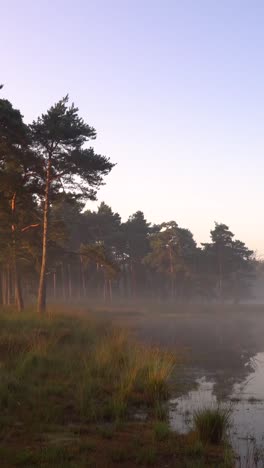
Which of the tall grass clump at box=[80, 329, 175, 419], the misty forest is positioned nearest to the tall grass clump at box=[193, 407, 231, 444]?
the misty forest

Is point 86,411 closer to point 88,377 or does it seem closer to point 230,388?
point 88,377

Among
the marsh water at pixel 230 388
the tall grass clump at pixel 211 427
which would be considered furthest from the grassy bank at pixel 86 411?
the marsh water at pixel 230 388

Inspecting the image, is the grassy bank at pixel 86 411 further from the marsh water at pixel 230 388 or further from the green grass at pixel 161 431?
the marsh water at pixel 230 388

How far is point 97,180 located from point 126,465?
83.8ft

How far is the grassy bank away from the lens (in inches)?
271

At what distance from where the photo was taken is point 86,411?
9.41m

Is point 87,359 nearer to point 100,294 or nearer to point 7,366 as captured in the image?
point 7,366

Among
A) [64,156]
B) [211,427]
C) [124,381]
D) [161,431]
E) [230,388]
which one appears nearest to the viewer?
[211,427]

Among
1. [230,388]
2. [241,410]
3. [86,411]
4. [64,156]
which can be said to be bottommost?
[230,388]

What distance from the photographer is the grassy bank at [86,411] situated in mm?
6887

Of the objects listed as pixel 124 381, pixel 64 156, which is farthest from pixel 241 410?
pixel 64 156

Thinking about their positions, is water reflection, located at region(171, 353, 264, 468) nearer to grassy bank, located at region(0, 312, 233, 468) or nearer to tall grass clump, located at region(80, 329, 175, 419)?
grassy bank, located at region(0, 312, 233, 468)

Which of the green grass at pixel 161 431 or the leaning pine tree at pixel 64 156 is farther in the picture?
the leaning pine tree at pixel 64 156

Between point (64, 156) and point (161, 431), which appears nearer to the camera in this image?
point (161, 431)
